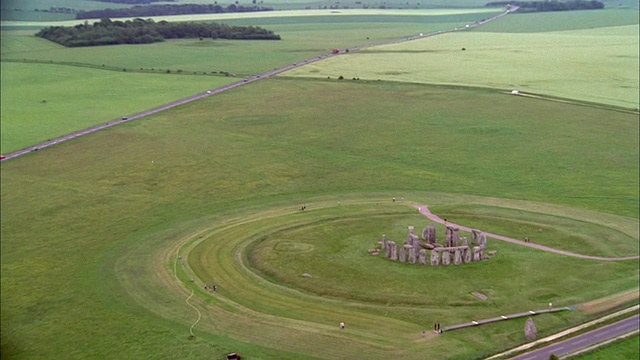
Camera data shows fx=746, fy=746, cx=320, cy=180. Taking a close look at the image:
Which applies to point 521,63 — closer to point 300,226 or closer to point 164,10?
point 300,226

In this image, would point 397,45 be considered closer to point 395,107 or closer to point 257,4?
point 395,107

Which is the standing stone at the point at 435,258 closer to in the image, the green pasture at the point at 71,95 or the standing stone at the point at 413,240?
the standing stone at the point at 413,240

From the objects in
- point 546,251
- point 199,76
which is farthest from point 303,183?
point 199,76

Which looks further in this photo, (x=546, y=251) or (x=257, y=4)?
(x=257, y=4)

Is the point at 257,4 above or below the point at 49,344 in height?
above

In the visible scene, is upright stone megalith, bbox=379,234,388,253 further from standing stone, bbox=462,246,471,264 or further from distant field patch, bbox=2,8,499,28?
distant field patch, bbox=2,8,499,28

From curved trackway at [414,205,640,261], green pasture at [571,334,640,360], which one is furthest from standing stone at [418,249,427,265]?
green pasture at [571,334,640,360]

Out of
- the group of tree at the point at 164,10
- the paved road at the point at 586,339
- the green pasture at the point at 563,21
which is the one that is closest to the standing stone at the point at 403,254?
the paved road at the point at 586,339
